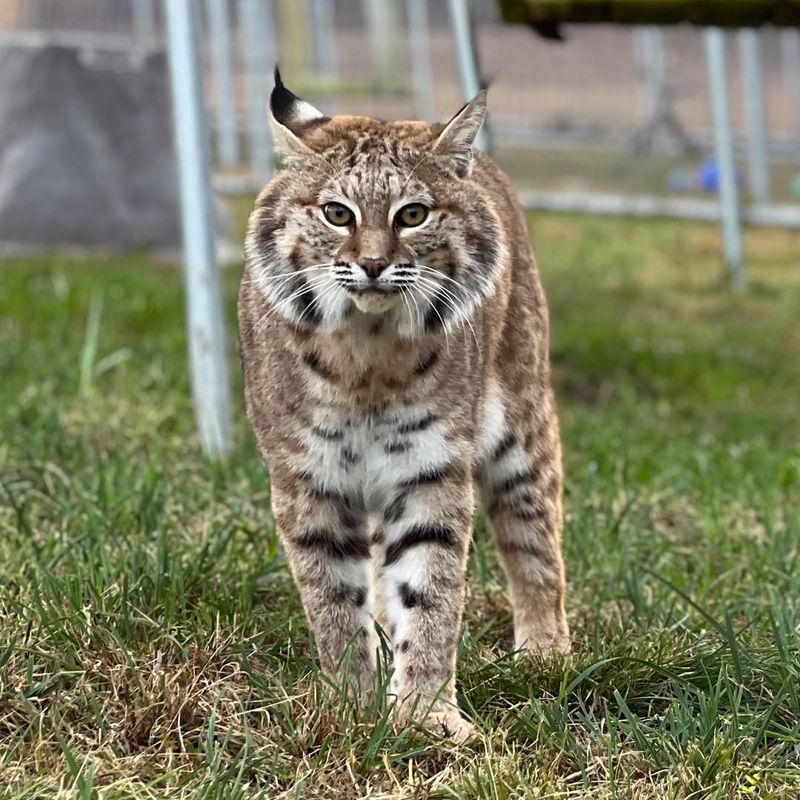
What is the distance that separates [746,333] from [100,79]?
411 cm


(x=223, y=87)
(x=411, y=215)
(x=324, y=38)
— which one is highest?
(x=411, y=215)

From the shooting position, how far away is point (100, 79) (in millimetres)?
9250

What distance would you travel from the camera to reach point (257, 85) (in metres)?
10.8

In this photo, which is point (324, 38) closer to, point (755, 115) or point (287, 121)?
point (755, 115)

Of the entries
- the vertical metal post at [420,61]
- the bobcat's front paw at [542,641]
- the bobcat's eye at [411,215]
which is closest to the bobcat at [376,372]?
the bobcat's eye at [411,215]

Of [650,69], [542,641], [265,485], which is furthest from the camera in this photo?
[650,69]

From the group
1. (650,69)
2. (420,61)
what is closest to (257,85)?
(420,61)

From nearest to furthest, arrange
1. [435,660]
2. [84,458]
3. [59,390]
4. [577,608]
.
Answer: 1. [435,660]
2. [577,608]
3. [84,458]
4. [59,390]

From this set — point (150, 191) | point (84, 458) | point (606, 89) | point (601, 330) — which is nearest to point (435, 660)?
point (84, 458)

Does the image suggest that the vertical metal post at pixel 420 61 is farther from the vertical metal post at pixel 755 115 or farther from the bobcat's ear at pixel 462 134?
the bobcat's ear at pixel 462 134

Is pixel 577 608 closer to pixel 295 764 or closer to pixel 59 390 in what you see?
pixel 295 764

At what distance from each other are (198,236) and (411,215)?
2123mm

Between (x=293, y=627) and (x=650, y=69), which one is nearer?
(x=293, y=627)

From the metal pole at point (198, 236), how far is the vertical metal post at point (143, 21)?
282 inches
